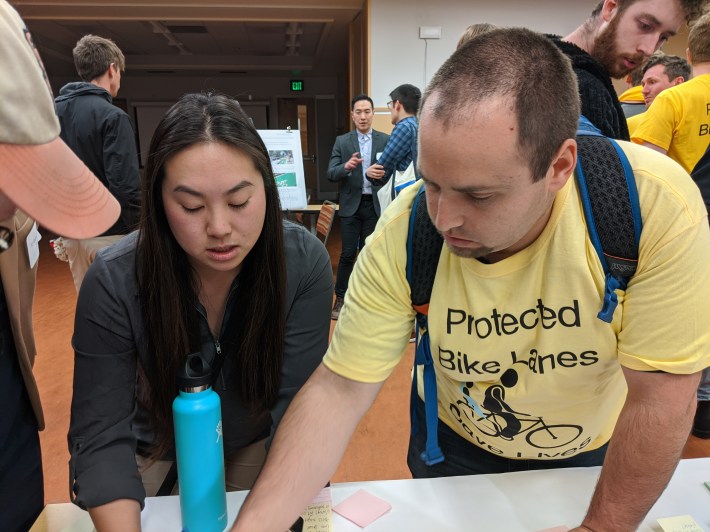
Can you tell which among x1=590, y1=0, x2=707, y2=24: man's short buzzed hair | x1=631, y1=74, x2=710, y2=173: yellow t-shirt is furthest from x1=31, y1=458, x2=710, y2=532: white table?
x1=631, y1=74, x2=710, y2=173: yellow t-shirt

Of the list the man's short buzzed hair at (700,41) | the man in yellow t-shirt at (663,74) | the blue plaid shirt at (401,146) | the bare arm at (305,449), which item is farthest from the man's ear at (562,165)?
the blue plaid shirt at (401,146)

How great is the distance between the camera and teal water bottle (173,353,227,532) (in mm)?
797

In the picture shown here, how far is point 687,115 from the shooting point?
210 centimetres

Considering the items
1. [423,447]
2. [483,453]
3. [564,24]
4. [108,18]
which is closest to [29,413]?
[423,447]

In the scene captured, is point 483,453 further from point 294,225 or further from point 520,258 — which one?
point 294,225

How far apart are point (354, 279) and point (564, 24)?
5.76 metres

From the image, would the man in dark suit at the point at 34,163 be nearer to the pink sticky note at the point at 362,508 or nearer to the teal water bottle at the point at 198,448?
the teal water bottle at the point at 198,448

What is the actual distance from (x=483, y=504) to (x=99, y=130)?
267cm

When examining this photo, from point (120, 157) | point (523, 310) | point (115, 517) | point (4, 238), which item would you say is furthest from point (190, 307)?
point (120, 157)

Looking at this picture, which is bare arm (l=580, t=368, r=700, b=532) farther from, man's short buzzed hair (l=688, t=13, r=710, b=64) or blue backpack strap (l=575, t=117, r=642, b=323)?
man's short buzzed hair (l=688, t=13, r=710, b=64)

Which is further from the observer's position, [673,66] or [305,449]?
[673,66]

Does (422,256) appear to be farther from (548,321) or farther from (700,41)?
(700,41)

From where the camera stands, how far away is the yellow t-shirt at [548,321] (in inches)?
30.7

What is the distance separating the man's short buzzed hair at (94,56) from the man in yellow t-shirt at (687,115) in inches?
108
